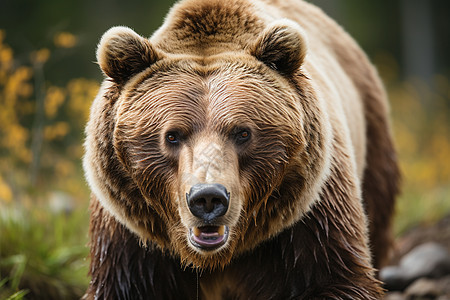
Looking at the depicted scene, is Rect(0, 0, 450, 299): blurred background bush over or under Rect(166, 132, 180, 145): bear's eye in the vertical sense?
under

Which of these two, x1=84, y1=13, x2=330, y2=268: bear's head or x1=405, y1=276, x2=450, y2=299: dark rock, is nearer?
x1=84, y1=13, x2=330, y2=268: bear's head

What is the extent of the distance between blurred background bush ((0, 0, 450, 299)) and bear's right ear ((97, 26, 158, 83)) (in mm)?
1656

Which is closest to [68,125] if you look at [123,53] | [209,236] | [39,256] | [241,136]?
[39,256]

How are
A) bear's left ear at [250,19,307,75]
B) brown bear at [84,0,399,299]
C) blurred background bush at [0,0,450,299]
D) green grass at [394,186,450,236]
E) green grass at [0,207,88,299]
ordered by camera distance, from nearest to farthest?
brown bear at [84,0,399,299] → bear's left ear at [250,19,307,75] → green grass at [0,207,88,299] → blurred background bush at [0,0,450,299] → green grass at [394,186,450,236]

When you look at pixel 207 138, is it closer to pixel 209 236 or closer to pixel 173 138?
pixel 173 138

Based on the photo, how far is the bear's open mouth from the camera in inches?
133

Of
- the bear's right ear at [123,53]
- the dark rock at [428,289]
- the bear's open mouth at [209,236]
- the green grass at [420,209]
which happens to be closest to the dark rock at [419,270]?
the dark rock at [428,289]

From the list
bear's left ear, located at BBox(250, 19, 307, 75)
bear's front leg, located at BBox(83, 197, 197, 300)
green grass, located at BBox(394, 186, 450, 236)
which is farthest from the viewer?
green grass, located at BBox(394, 186, 450, 236)

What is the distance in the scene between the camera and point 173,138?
3541 millimetres

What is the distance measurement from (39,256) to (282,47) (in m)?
3.09

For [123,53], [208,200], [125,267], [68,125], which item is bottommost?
[68,125]

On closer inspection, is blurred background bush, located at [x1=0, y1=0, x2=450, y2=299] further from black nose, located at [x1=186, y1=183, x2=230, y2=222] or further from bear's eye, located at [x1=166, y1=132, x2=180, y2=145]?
black nose, located at [x1=186, y1=183, x2=230, y2=222]

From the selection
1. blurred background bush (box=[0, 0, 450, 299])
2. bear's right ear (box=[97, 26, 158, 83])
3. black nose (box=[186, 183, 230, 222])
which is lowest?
blurred background bush (box=[0, 0, 450, 299])

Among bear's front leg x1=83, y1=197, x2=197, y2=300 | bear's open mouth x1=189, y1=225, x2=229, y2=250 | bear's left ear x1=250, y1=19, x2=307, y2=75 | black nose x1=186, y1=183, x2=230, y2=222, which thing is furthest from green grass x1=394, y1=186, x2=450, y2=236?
black nose x1=186, y1=183, x2=230, y2=222
